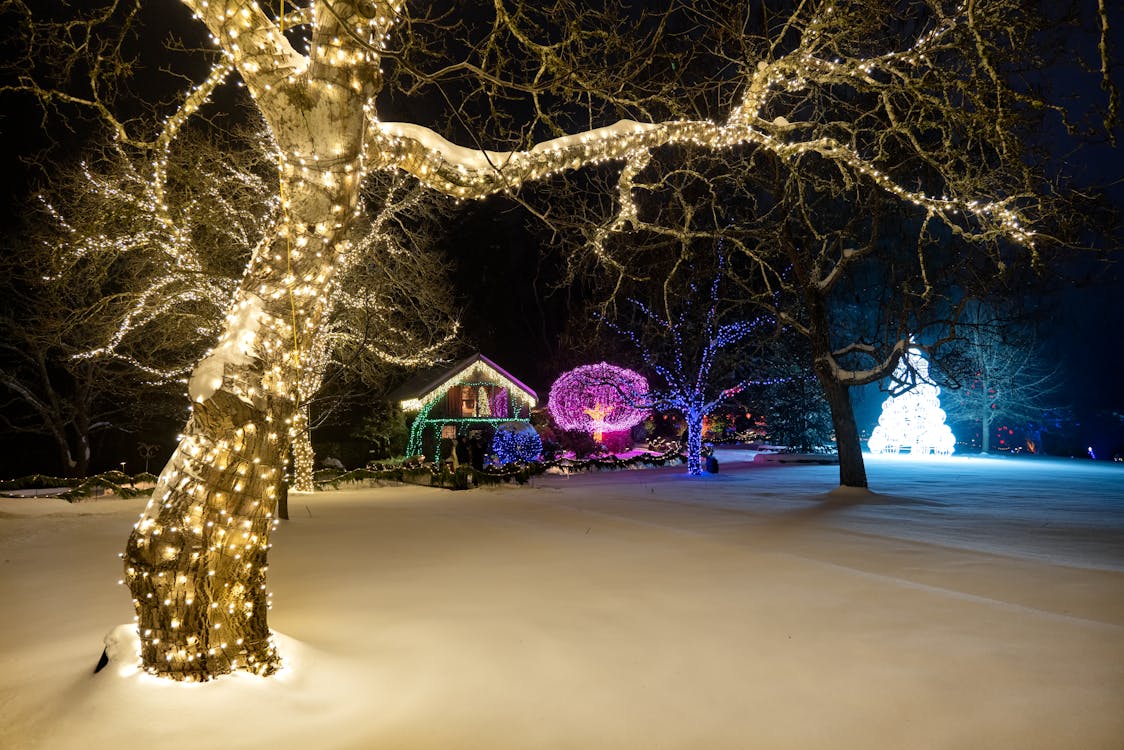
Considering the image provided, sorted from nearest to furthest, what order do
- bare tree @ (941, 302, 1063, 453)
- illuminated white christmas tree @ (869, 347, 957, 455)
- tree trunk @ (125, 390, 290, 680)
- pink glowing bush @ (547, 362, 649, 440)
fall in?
tree trunk @ (125, 390, 290, 680) < pink glowing bush @ (547, 362, 649, 440) < illuminated white christmas tree @ (869, 347, 957, 455) < bare tree @ (941, 302, 1063, 453)

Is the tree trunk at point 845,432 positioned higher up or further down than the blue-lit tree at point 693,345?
further down

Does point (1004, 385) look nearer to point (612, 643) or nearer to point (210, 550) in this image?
point (612, 643)

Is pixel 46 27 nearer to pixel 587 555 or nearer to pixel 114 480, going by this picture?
pixel 587 555

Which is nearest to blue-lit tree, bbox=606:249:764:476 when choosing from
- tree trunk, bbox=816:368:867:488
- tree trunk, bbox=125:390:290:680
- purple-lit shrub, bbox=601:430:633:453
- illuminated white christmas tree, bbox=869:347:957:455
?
tree trunk, bbox=816:368:867:488

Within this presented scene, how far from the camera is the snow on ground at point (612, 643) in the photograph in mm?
3400

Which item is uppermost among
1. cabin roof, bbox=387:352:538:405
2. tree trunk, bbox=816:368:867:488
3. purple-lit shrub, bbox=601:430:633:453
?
cabin roof, bbox=387:352:538:405

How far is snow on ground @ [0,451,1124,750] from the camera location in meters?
3.40

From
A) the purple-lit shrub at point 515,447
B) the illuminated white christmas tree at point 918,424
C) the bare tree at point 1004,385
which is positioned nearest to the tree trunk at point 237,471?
the purple-lit shrub at point 515,447

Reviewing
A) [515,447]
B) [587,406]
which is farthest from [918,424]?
[515,447]

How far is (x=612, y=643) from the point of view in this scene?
15.2ft

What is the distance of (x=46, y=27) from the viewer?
5.36 metres

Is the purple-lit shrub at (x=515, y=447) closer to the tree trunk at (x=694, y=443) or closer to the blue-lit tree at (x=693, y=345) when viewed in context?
the blue-lit tree at (x=693, y=345)

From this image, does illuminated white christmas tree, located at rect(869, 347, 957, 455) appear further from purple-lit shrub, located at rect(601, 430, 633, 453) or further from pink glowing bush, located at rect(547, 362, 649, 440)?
pink glowing bush, located at rect(547, 362, 649, 440)

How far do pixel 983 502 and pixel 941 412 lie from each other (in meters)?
23.0
